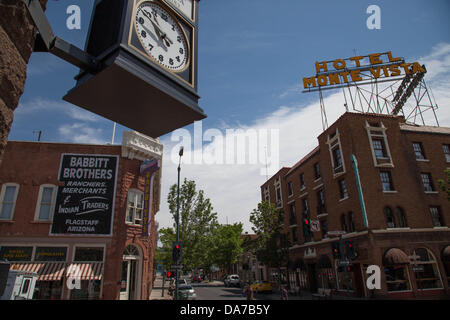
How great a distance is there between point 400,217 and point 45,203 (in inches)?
1118

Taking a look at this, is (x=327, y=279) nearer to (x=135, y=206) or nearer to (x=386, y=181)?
(x=386, y=181)

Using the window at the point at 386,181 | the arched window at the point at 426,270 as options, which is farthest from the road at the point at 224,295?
the window at the point at 386,181

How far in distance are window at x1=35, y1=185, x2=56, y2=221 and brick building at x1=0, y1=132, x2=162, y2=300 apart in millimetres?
54

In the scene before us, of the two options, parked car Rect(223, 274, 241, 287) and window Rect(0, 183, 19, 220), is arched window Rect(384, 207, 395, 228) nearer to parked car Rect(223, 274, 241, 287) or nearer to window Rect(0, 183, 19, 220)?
window Rect(0, 183, 19, 220)

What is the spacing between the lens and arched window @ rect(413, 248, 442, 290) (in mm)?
23875

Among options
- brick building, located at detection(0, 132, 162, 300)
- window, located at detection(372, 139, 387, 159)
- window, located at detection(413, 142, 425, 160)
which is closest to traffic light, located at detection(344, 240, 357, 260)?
window, located at detection(372, 139, 387, 159)

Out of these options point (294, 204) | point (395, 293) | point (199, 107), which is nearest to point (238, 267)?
point (294, 204)

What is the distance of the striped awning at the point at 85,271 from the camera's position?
1650cm

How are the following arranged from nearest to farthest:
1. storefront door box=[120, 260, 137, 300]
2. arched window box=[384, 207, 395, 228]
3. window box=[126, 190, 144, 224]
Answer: storefront door box=[120, 260, 137, 300] → window box=[126, 190, 144, 224] → arched window box=[384, 207, 395, 228]

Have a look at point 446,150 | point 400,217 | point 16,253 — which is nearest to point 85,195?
point 16,253

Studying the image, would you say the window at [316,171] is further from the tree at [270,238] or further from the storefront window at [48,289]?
the storefront window at [48,289]
